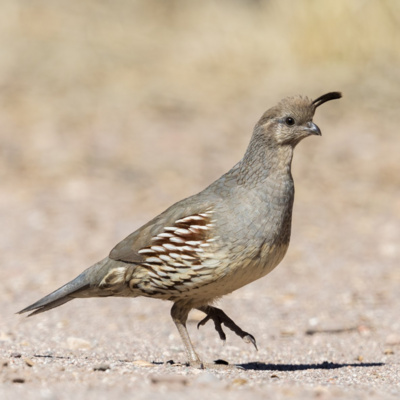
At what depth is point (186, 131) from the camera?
545 inches

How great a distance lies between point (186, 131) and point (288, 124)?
26.3ft

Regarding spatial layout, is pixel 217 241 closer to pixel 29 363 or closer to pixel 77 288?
pixel 77 288

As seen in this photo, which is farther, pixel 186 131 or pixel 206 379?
pixel 186 131

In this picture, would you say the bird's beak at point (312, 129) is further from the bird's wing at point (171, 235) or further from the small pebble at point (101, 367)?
the small pebble at point (101, 367)

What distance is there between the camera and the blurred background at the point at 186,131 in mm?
8938

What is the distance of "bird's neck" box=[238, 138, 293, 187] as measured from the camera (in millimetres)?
5773

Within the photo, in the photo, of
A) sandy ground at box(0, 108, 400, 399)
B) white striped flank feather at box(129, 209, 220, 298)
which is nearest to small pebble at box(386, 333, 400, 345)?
sandy ground at box(0, 108, 400, 399)

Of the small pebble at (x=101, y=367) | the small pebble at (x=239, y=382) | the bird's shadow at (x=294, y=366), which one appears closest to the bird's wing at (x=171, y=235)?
the bird's shadow at (x=294, y=366)

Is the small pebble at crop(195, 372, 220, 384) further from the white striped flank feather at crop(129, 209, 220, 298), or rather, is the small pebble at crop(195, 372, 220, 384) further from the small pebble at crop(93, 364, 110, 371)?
the white striped flank feather at crop(129, 209, 220, 298)

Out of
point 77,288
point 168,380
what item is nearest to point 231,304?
point 77,288

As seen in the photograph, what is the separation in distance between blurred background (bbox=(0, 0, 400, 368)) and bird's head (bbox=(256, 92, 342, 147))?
2.34 metres

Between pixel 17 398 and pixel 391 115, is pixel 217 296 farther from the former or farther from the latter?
pixel 391 115

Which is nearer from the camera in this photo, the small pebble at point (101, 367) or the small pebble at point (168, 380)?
the small pebble at point (168, 380)

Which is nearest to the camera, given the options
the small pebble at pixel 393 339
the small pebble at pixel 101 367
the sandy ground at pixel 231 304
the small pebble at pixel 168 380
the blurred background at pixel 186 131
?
the small pebble at pixel 168 380
